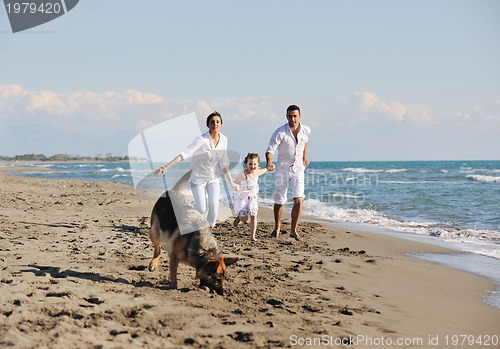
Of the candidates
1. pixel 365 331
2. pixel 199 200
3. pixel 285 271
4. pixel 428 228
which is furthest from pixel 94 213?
pixel 365 331

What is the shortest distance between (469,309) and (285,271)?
2.28 meters

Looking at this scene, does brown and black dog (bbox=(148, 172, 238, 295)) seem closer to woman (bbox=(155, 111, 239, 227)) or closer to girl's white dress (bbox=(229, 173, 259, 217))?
woman (bbox=(155, 111, 239, 227))

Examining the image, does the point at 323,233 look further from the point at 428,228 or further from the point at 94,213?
the point at 94,213

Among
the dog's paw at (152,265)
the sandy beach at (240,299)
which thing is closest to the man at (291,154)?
the sandy beach at (240,299)

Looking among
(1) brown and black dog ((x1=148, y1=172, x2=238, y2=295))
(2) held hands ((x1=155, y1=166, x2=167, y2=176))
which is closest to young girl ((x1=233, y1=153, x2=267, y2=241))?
(2) held hands ((x1=155, y1=166, x2=167, y2=176))

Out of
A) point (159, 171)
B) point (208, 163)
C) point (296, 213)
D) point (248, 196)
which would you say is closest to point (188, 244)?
point (159, 171)

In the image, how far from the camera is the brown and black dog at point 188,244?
4.98 meters

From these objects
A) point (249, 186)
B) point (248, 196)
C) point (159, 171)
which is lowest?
point (248, 196)

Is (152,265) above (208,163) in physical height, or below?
below

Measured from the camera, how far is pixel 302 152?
9.20 metres

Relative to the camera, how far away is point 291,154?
907cm

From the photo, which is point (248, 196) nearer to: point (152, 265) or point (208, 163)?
point (208, 163)

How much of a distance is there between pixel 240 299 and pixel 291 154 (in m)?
4.60

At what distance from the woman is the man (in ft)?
5.18
